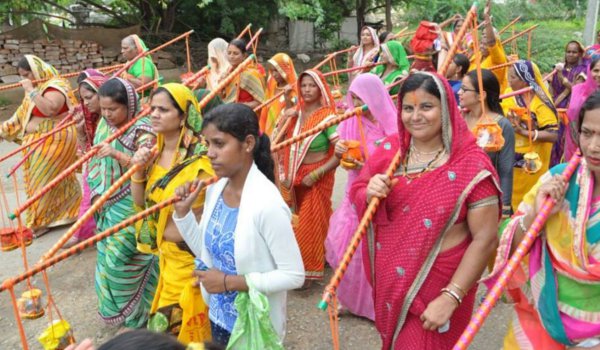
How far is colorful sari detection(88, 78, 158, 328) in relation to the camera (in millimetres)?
3709

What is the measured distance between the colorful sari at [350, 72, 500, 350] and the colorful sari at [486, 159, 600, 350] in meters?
0.21

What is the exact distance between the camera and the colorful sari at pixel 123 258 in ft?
12.2

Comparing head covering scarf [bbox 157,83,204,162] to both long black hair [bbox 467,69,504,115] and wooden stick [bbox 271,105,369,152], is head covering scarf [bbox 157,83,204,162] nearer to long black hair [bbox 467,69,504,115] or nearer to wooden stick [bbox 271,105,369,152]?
wooden stick [bbox 271,105,369,152]

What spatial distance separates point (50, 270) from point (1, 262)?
606mm

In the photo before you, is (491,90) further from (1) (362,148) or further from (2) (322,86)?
(2) (322,86)

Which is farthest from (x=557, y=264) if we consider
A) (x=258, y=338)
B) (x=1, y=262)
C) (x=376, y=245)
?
(x=1, y=262)

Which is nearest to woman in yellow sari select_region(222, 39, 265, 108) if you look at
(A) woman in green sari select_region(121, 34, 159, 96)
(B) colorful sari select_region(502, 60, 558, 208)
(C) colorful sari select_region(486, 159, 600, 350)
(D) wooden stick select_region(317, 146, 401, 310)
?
(A) woman in green sari select_region(121, 34, 159, 96)

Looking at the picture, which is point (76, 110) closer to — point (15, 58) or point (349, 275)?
point (349, 275)

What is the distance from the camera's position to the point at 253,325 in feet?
7.35

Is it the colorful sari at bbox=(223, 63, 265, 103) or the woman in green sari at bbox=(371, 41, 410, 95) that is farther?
the colorful sari at bbox=(223, 63, 265, 103)

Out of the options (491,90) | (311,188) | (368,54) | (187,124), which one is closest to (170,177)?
(187,124)

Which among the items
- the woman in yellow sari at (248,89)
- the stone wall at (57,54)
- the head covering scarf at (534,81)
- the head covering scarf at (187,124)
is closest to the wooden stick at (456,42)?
the head covering scarf at (187,124)

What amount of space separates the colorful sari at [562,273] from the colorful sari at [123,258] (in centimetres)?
249

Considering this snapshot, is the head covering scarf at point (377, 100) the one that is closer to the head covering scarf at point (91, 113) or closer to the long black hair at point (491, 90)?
the long black hair at point (491, 90)
